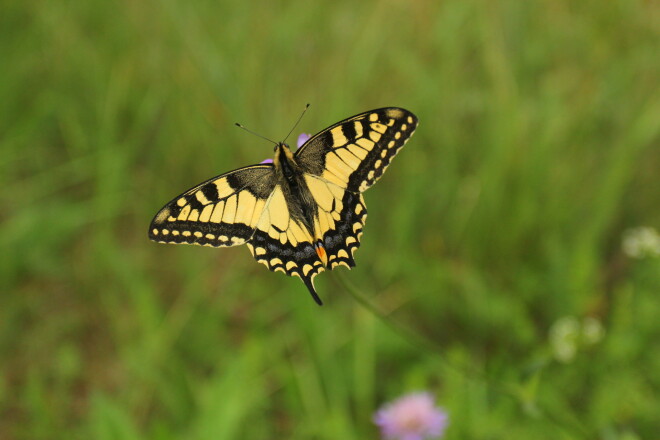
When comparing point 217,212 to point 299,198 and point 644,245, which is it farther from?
point 644,245

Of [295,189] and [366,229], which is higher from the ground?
[366,229]

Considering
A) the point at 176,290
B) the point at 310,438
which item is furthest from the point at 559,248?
the point at 176,290

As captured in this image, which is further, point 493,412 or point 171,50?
point 171,50

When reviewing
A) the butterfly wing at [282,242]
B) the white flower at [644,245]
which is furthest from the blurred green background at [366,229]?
the butterfly wing at [282,242]

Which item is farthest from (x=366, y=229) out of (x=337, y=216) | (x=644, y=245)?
(x=337, y=216)

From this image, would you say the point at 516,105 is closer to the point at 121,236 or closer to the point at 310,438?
the point at 310,438

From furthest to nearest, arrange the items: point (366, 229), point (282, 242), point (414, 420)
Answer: point (366, 229)
point (414, 420)
point (282, 242)
